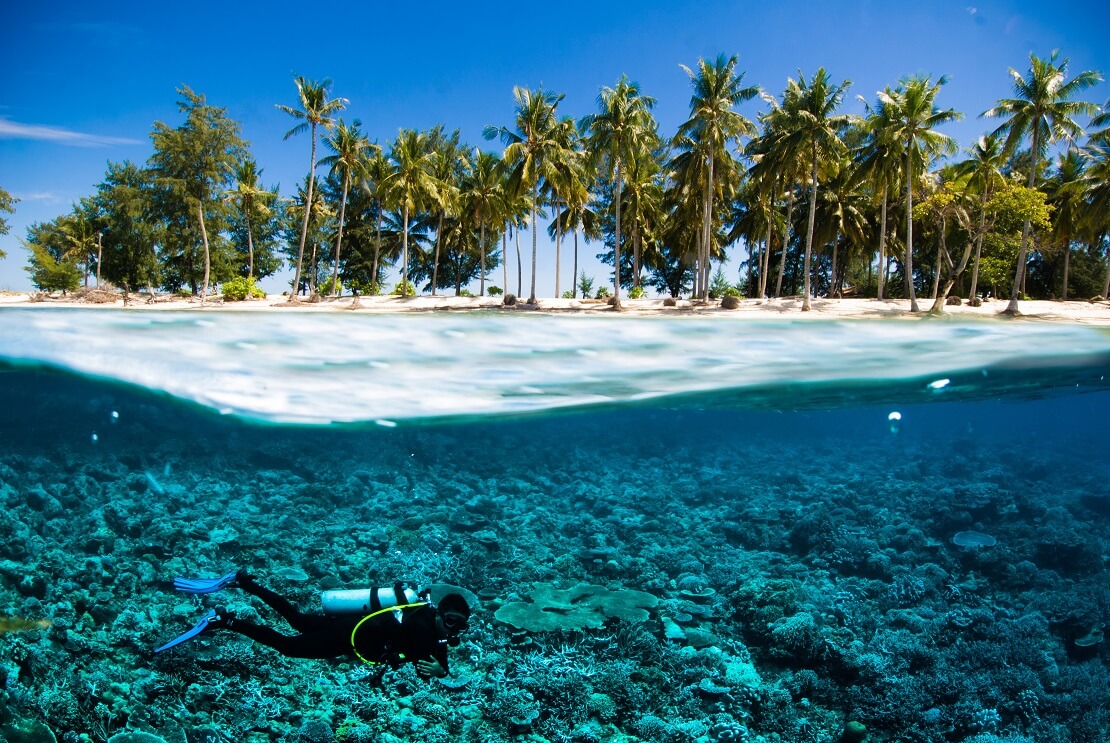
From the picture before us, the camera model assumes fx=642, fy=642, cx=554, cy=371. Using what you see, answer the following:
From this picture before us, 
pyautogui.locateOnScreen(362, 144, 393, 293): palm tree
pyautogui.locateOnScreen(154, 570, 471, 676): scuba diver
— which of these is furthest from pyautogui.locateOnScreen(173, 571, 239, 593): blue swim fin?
pyautogui.locateOnScreen(362, 144, 393, 293): palm tree

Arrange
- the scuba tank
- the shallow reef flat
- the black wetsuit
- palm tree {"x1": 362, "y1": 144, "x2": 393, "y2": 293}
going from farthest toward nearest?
palm tree {"x1": 362, "y1": 144, "x2": 393, "y2": 293}
the shallow reef flat
the scuba tank
the black wetsuit

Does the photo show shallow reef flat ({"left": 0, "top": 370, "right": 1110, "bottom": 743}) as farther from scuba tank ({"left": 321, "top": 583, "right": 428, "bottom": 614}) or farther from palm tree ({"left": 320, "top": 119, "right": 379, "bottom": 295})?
palm tree ({"left": 320, "top": 119, "right": 379, "bottom": 295})

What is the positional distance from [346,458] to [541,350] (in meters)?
9.21

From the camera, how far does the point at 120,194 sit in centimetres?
3703

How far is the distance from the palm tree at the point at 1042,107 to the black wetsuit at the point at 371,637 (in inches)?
1209

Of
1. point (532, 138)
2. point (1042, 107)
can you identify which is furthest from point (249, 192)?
point (1042, 107)

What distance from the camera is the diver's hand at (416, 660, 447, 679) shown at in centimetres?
524

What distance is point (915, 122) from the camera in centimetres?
2741

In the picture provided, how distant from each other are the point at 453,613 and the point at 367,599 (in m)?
0.88

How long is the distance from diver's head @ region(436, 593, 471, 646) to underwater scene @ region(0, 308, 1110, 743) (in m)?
0.95

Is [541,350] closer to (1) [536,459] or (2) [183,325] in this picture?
(2) [183,325]

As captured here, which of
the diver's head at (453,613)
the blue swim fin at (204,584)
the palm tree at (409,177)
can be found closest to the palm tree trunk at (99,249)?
the palm tree at (409,177)

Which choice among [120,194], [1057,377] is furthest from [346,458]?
[120,194]

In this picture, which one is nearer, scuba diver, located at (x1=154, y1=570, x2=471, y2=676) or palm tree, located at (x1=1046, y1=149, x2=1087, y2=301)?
scuba diver, located at (x1=154, y1=570, x2=471, y2=676)
